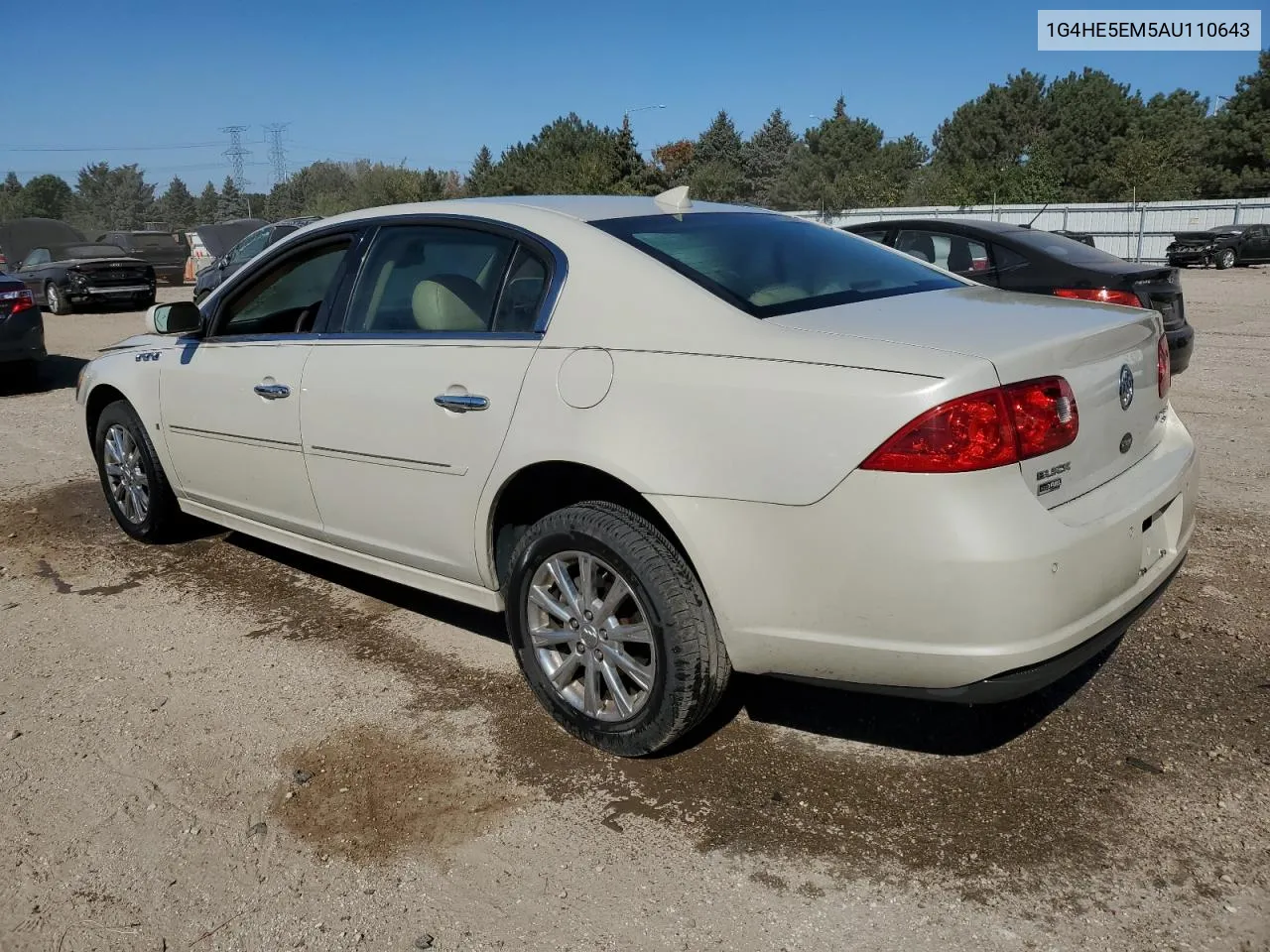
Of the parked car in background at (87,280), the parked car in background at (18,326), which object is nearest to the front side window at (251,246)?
the parked car in background at (87,280)

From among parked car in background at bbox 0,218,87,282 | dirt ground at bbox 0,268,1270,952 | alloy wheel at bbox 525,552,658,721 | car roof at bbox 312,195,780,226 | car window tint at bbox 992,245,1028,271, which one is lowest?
dirt ground at bbox 0,268,1270,952

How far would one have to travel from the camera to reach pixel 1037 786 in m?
2.98

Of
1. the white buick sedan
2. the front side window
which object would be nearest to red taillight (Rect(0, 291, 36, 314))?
the front side window

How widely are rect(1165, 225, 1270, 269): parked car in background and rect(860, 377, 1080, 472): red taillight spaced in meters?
29.6

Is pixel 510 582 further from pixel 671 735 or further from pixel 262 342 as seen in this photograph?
pixel 262 342

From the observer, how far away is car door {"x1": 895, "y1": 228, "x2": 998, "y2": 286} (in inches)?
339

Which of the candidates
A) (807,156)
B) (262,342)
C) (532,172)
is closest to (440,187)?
(532,172)

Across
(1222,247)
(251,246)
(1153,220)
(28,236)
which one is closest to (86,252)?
(251,246)

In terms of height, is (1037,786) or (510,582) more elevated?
(510,582)

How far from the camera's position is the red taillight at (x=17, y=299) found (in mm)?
10500

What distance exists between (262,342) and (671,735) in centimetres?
240

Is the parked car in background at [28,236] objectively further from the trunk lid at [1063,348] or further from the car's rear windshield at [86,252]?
the trunk lid at [1063,348]

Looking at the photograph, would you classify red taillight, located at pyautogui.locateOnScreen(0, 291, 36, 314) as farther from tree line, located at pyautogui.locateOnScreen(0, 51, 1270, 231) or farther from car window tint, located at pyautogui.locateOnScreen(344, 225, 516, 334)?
tree line, located at pyautogui.locateOnScreen(0, 51, 1270, 231)

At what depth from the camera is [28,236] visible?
25969mm
